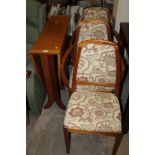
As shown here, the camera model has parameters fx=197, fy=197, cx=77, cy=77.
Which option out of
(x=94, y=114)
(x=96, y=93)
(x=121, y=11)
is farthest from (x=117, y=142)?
(x=121, y=11)

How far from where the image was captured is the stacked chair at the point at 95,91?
4.34ft

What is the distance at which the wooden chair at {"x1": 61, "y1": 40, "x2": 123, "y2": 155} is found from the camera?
1.32m

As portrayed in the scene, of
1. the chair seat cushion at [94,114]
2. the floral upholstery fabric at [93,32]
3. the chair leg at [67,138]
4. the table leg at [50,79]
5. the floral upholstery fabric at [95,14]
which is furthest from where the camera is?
the floral upholstery fabric at [95,14]

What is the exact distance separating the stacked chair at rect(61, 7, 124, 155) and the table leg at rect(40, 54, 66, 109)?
5.6 inches

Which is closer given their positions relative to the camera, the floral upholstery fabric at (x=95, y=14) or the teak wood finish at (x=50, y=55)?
the teak wood finish at (x=50, y=55)

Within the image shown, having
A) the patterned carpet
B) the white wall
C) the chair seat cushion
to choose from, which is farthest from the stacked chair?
the white wall

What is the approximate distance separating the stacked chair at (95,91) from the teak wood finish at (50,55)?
0.15m

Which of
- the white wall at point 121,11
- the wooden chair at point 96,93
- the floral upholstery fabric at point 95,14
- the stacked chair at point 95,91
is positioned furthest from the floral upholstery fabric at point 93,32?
the white wall at point 121,11

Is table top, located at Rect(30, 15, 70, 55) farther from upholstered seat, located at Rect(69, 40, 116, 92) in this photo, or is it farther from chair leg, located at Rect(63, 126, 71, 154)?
chair leg, located at Rect(63, 126, 71, 154)

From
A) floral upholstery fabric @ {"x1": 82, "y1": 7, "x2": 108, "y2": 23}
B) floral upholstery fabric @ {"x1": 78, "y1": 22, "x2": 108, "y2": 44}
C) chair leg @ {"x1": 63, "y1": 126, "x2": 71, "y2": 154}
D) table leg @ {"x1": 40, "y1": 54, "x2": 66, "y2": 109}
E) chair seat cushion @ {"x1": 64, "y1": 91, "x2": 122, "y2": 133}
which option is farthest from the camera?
floral upholstery fabric @ {"x1": 82, "y1": 7, "x2": 108, "y2": 23}

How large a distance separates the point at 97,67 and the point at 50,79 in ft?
1.57

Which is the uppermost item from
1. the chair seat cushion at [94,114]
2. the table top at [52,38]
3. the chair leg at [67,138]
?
the table top at [52,38]

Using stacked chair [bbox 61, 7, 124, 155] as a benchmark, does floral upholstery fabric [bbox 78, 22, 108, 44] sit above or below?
above

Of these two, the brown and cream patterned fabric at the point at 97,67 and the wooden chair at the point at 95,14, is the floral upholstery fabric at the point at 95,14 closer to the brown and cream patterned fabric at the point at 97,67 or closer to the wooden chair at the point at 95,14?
the wooden chair at the point at 95,14
